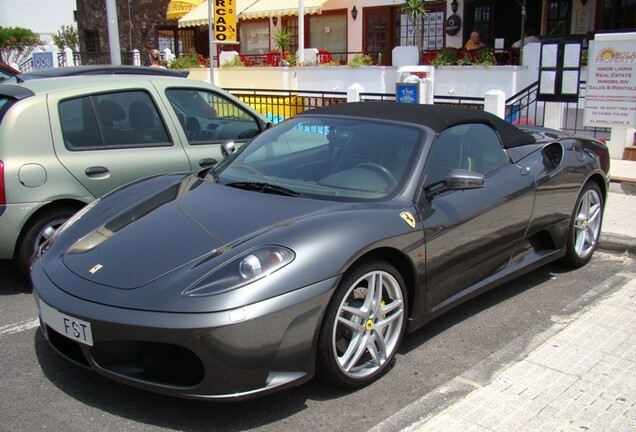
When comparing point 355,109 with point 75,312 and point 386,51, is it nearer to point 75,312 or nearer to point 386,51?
point 75,312

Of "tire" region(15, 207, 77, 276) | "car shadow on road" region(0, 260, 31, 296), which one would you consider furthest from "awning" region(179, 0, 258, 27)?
"tire" region(15, 207, 77, 276)

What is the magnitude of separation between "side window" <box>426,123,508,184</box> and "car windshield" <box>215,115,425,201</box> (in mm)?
168

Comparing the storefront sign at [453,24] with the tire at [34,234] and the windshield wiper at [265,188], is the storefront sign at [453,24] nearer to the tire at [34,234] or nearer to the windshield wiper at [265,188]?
the tire at [34,234]

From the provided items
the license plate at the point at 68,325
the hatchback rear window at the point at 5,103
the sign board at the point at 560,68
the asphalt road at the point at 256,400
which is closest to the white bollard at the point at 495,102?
the sign board at the point at 560,68

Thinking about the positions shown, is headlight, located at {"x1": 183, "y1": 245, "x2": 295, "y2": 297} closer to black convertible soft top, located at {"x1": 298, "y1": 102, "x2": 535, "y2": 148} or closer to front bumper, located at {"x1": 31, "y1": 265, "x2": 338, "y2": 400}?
front bumper, located at {"x1": 31, "y1": 265, "x2": 338, "y2": 400}

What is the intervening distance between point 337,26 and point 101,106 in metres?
19.0

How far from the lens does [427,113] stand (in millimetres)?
4430

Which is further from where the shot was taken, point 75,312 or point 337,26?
point 337,26

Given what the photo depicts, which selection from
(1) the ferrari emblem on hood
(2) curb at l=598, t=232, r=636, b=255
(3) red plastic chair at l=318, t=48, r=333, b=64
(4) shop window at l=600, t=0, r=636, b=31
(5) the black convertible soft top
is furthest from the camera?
(3) red plastic chair at l=318, t=48, r=333, b=64

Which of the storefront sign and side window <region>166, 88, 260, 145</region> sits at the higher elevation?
the storefront sign

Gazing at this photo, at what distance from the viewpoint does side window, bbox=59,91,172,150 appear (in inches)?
201

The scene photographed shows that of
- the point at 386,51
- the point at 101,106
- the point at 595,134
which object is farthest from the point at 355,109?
the point at 386,51

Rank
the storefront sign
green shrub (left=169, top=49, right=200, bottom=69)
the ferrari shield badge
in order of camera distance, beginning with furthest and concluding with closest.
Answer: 1. green shrub (left=169, top=49, right=200, bottom=69)
2. the storefront sign
3. the ferrari shield badge

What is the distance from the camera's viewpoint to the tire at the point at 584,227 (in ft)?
17.3
